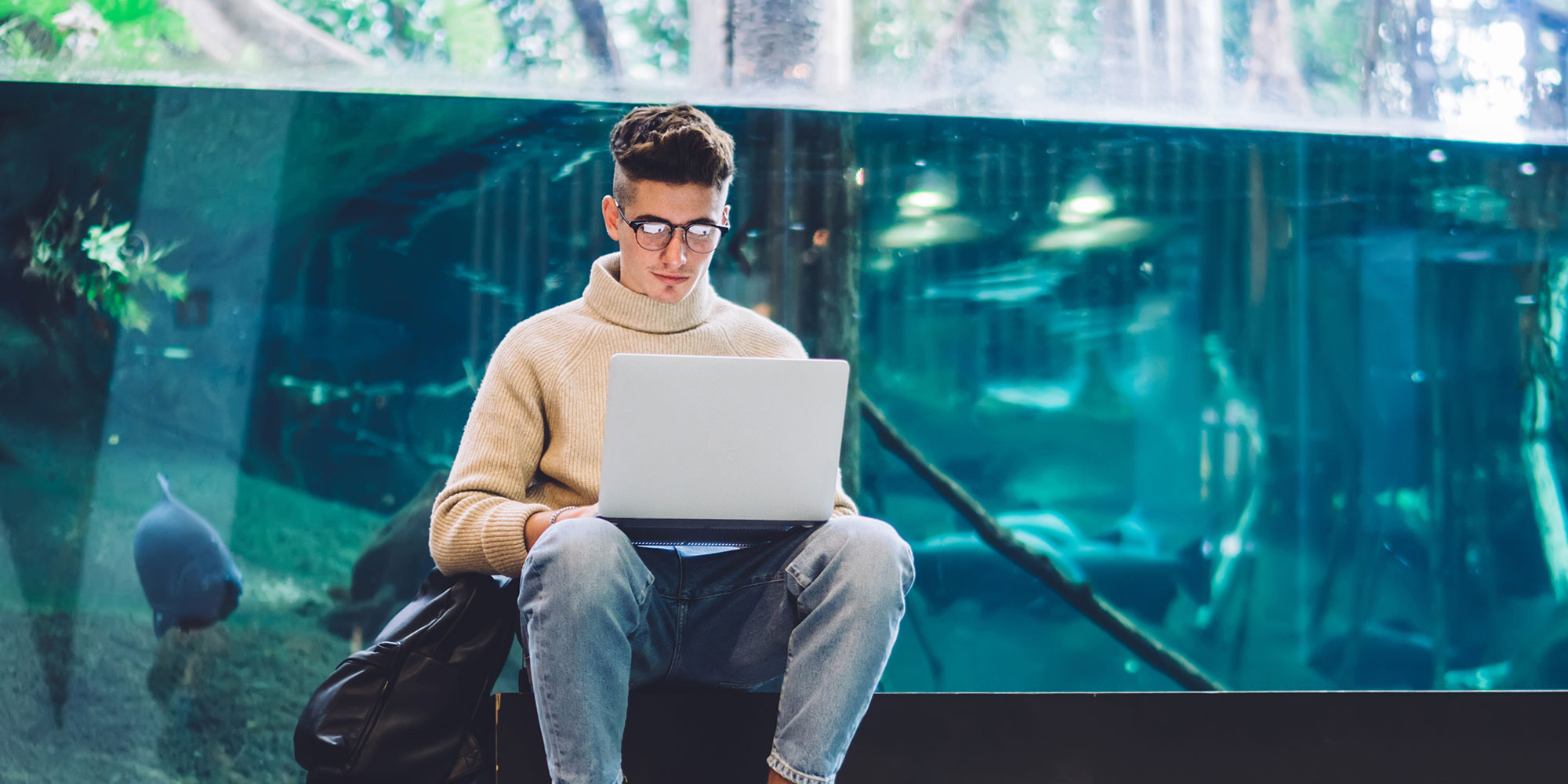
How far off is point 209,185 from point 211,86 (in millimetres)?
326

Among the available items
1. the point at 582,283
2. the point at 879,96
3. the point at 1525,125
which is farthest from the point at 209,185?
the point at 1525,125

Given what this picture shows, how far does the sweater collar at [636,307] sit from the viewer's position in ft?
5.13

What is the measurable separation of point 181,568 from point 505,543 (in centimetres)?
233

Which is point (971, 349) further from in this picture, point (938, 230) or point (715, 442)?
point (715, 442)

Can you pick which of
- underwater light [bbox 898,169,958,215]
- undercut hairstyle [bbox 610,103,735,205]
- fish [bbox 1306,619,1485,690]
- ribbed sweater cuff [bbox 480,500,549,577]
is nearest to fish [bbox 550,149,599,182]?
underwater light [bbox 898,169,958,215]

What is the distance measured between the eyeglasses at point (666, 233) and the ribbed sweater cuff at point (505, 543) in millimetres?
502

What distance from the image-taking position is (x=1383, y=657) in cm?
352

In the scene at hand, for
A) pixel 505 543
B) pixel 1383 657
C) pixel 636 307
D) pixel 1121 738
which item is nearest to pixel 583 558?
pixel 505 543

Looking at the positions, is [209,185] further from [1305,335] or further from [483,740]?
[1305,335]

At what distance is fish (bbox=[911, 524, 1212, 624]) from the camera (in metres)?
3.40

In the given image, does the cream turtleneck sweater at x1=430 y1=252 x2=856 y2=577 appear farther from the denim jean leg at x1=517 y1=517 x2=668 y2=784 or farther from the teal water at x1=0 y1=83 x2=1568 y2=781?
the teal water at x1=0 y1=83 x2=1568 y2=781

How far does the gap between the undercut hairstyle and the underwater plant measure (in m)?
2.25

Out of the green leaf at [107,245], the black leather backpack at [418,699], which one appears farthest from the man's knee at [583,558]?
the green leaf at [107,245]

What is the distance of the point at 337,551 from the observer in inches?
125
